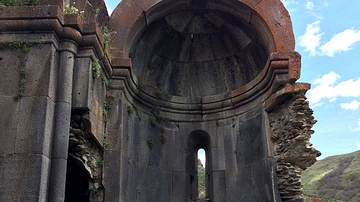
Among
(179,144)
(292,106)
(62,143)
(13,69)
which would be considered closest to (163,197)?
(179,144)

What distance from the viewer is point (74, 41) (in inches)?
268

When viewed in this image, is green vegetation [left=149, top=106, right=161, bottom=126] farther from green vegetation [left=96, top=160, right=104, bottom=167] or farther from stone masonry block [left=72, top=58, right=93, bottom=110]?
stone masonry block [left=72, top=58, right=93, bottom=110]

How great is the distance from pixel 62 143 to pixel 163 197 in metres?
4.40

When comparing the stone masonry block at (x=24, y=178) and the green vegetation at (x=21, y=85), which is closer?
the stone masonry block at (x=24, y=178)

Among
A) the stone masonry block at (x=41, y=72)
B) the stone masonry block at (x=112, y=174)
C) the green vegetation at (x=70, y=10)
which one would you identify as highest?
the green vegetation at (x=70, y=10)

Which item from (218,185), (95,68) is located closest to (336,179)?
(218,185)

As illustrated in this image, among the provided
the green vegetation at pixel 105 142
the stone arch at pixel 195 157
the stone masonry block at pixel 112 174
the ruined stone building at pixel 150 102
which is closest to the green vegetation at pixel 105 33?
the ruined stone building at pixel 150 102

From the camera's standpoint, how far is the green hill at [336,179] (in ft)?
105

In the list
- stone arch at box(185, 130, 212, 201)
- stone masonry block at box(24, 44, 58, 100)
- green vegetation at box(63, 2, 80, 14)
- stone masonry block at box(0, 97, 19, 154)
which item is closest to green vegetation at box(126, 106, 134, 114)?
stone arch at box(185, 130, 212, 201)

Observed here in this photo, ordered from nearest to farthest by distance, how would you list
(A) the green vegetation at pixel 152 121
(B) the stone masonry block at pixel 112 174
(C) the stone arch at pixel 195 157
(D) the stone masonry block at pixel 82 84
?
(D) the stone masonry block at pixel 82 84
(B) the stone masonry block at pixel 112 174
(A) the green vegetation at pixel 152 121
(C) the stone arch at pixel 195 157

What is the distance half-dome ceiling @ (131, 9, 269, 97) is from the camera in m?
10.3

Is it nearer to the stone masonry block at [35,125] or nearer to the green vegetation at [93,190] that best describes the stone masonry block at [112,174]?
the green vegetation at [93,190]

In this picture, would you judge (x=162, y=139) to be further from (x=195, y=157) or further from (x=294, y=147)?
(x=294, y=147)

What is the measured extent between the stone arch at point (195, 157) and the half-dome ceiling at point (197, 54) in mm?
1171
